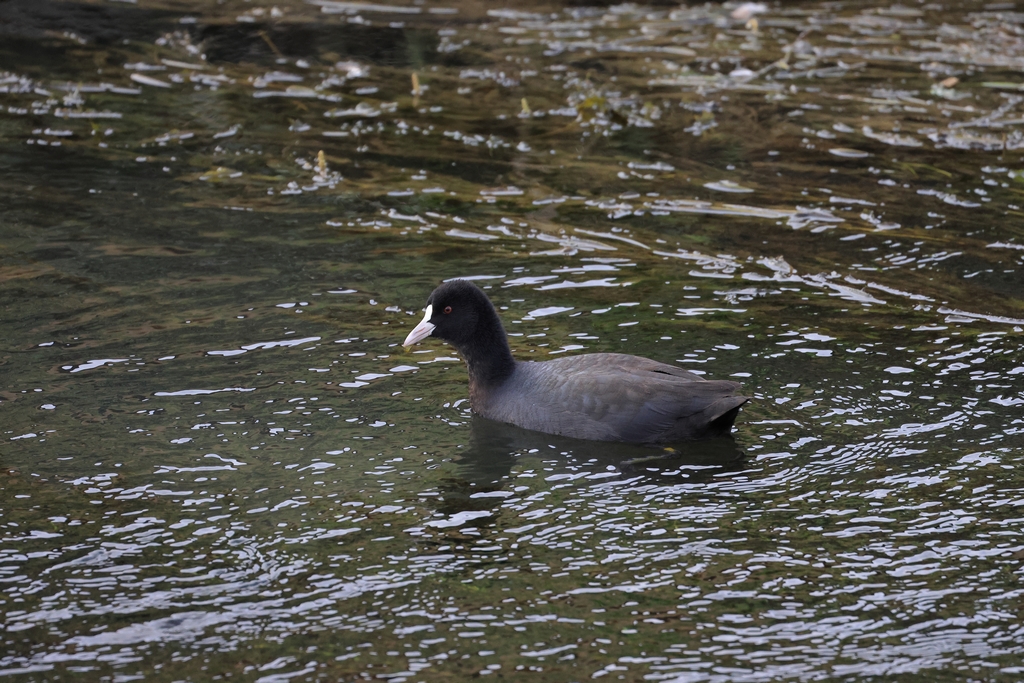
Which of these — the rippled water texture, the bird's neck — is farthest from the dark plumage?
the rippled water texture

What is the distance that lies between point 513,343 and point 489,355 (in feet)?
2.72

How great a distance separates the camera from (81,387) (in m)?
7.11

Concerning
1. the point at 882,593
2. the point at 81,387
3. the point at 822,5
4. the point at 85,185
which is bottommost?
the point at 882,593

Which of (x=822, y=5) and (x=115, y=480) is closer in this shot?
(x=115, y=480)

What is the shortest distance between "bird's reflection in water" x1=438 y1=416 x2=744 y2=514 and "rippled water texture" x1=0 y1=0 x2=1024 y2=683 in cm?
3

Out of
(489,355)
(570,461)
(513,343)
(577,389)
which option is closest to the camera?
(570,461)

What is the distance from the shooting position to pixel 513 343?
313 inches

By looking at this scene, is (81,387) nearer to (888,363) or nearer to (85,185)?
(85,185)

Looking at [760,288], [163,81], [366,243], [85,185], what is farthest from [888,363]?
[163,81]

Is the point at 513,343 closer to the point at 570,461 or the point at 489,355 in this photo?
the point at 489,355

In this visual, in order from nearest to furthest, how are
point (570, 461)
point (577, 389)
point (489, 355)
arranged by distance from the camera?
1. point (570, 461)
2. point (577, 389)
3. point (489, 355)

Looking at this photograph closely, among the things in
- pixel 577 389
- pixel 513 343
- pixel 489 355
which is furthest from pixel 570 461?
pixel 513 343

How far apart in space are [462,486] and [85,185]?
5.89m

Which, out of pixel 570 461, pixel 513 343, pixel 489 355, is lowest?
pixel 570 461
